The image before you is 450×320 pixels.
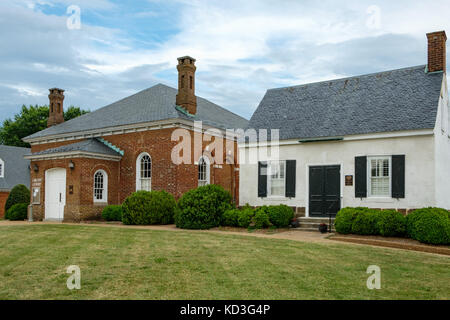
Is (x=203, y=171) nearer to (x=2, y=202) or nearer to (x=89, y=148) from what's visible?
(x=89, y=148)

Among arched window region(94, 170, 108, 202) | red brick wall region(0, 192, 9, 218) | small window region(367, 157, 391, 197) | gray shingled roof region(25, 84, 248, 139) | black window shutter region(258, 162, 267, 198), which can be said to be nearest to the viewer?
small window region(367, 157, 391, 197)

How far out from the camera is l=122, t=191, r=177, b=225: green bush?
18.6 metres

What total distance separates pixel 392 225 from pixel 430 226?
53.1 inches

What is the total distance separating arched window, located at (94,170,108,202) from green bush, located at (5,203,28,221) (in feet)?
17.1

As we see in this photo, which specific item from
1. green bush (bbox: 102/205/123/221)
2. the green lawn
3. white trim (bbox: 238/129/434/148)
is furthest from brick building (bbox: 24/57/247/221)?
the green lawn

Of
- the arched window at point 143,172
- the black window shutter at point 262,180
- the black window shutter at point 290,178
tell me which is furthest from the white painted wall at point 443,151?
the arched window at point 143,172

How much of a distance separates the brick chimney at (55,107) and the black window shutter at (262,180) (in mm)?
19062

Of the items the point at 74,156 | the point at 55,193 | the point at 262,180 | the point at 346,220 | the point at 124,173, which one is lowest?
the point at 346,220

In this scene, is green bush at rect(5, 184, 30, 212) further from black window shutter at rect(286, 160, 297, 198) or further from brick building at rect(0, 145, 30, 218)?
black window shutter at rect(286, 160, 297, 198)

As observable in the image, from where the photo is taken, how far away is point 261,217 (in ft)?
52.8

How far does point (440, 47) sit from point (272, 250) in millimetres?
11582

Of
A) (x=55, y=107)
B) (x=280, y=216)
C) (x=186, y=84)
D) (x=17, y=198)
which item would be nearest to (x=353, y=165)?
(x=280, y=216)
